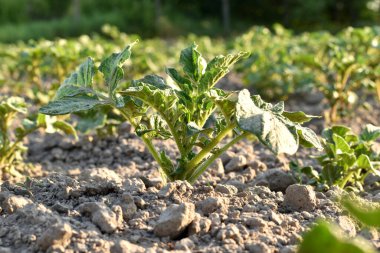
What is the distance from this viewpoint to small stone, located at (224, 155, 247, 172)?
324 cm

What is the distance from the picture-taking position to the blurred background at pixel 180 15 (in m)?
17.2

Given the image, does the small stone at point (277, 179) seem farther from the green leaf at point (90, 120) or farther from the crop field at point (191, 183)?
the green leaf at point (90, 120)

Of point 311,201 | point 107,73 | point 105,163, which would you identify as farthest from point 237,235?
point 105,163

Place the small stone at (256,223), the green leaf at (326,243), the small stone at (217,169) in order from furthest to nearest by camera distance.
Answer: the small stone at (217,169)
the small stone at (256,223)
the green leaf at (326,243)

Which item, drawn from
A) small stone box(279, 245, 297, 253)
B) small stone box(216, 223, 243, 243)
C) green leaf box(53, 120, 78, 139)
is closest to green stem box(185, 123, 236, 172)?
small stone box(216, 223, 243, 243)

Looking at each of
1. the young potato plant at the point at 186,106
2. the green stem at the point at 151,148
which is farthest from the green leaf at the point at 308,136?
the green stem at the point at 151,148

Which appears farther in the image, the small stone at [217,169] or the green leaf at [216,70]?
the small stone at [217,169]

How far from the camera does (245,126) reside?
2.00 m

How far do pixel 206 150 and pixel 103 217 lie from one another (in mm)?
523

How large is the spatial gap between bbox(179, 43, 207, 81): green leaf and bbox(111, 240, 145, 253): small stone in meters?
0.78

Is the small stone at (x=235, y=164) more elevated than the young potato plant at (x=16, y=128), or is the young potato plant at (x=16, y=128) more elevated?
the young potato plant at (x=16, y=128)

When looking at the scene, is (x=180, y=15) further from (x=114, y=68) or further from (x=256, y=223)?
(x=256, y=223)

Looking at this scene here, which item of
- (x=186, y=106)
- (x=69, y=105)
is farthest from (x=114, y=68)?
(x=186, y=106)

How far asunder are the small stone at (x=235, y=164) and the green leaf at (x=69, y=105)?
1.00m
